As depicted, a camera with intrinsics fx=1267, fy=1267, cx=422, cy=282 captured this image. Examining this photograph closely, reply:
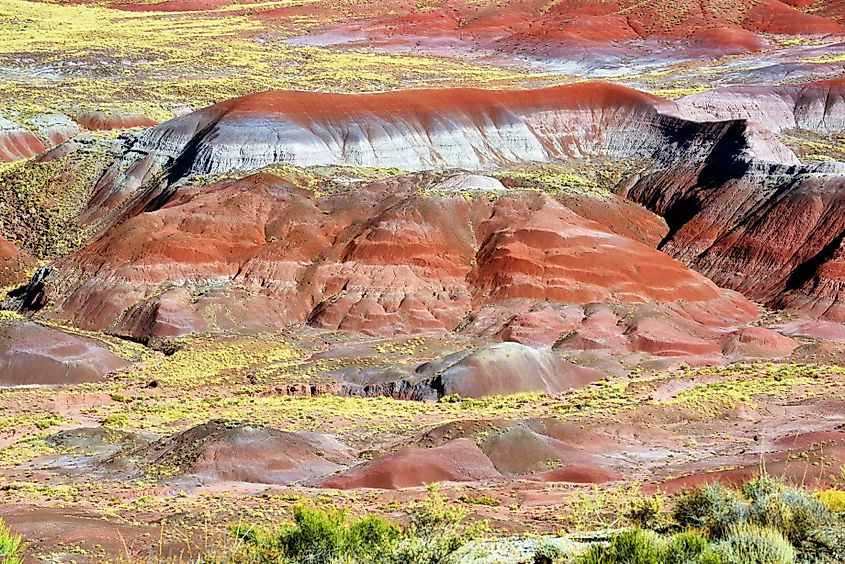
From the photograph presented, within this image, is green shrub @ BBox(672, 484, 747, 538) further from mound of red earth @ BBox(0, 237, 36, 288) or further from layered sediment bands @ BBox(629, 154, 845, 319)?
mound of red earth @ BBox(0, 237, 36, 288)

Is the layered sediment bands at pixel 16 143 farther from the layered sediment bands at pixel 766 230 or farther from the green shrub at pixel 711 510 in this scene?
the green shrub at pixel 711 510

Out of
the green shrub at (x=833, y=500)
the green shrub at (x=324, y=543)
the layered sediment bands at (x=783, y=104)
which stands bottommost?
the layered sediment bands at (x=783, y=104)

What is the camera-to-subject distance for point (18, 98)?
114m

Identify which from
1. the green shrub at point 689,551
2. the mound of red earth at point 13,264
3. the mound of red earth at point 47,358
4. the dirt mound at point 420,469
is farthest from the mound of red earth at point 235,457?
the mound of red earth at point 13,264

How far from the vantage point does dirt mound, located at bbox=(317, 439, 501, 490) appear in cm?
3478

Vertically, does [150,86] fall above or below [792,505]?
below

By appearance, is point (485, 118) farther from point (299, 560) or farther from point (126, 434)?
point (299, 560)

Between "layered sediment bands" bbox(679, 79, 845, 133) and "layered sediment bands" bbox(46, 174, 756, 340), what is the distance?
27864 millimetres

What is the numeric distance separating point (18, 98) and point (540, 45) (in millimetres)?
60832

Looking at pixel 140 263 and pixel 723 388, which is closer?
pixel 723 388

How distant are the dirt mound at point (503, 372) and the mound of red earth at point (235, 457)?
11165mm

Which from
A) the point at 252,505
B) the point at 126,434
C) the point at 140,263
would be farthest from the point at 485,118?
the point at 252,505

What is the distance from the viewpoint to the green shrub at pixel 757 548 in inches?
635

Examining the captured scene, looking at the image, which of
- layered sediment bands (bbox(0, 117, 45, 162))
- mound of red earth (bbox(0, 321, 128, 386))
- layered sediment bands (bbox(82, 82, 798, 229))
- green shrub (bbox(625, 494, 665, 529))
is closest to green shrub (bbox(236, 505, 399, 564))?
green shrub (bbox(625, 494, 665, 529))
